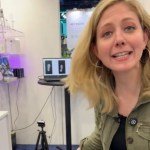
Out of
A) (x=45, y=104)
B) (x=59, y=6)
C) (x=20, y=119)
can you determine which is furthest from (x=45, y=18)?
(x=20, y=119)

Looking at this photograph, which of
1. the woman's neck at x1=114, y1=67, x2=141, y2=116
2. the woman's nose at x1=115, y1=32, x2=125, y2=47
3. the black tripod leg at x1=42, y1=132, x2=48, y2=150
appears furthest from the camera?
the black tripod leg at x1=42, y1=132, x2=48, y2=150

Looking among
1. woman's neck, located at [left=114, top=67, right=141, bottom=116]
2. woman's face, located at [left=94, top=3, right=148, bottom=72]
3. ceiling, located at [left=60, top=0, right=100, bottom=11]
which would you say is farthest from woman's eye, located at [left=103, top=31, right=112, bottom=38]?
ceiling, located at [left=60, top=0, right=100, bottom=11]

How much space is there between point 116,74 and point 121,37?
23 centimetres

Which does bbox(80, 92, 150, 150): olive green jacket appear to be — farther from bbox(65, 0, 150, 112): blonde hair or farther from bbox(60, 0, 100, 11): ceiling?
bbox(60, 0, 100, 11): ceiling

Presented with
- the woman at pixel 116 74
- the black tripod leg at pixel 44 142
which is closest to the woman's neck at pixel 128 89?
the woman at pixel 116 74

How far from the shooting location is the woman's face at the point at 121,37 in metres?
0.85

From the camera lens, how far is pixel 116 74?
1.03 metres

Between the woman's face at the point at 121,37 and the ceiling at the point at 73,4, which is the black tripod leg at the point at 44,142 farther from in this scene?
the woman's face at the point at 121,37

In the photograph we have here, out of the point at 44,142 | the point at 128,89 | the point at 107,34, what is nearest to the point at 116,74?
the point at 128,89

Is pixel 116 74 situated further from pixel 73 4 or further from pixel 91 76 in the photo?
pixel 73 4

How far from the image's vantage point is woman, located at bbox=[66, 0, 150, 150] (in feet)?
2.85

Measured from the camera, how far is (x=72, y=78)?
1.15 metres

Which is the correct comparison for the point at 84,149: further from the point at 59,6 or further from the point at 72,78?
the point at 59,6

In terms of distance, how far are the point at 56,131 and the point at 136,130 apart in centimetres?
223
